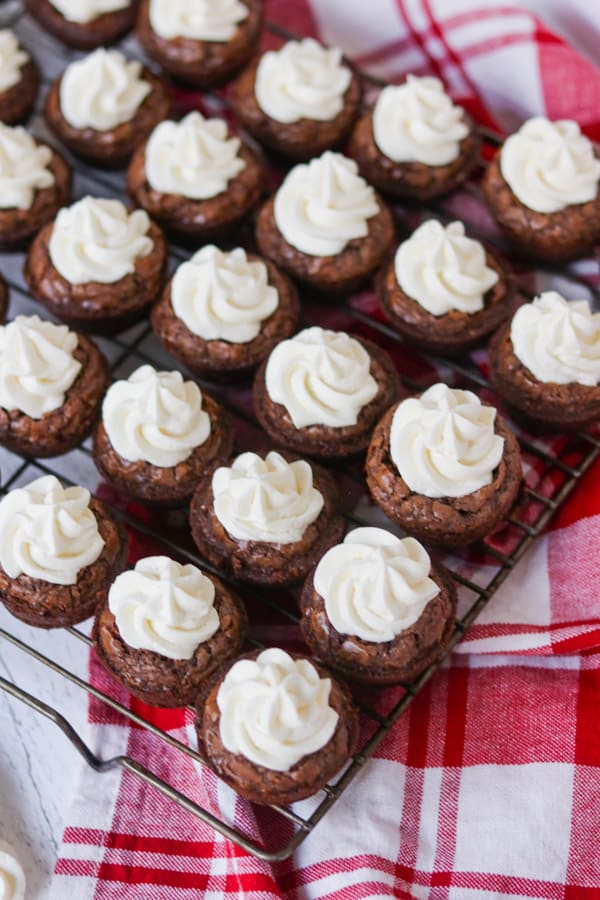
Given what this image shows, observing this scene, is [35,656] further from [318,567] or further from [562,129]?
[562,129]

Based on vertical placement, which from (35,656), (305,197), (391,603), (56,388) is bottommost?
(35,656)

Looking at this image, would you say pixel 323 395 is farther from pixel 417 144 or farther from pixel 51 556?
pixel 417 144

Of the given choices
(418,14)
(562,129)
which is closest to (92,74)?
(418,14)

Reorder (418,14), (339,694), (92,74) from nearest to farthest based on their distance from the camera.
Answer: (339,694)
(92,74)
(418,14)

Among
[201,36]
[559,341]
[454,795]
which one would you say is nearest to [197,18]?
[201,36]

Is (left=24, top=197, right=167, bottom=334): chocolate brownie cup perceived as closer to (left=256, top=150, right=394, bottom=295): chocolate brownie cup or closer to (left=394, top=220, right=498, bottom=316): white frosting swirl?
(left=256, top=150, right=394, bottom=295): chocolate brownie cup

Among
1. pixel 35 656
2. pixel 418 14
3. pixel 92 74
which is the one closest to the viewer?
pixel 35 656

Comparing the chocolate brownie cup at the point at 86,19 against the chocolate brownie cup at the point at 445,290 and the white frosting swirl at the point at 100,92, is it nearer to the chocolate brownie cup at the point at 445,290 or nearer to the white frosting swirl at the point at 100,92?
the white frosting swirl at the point at 100,92
